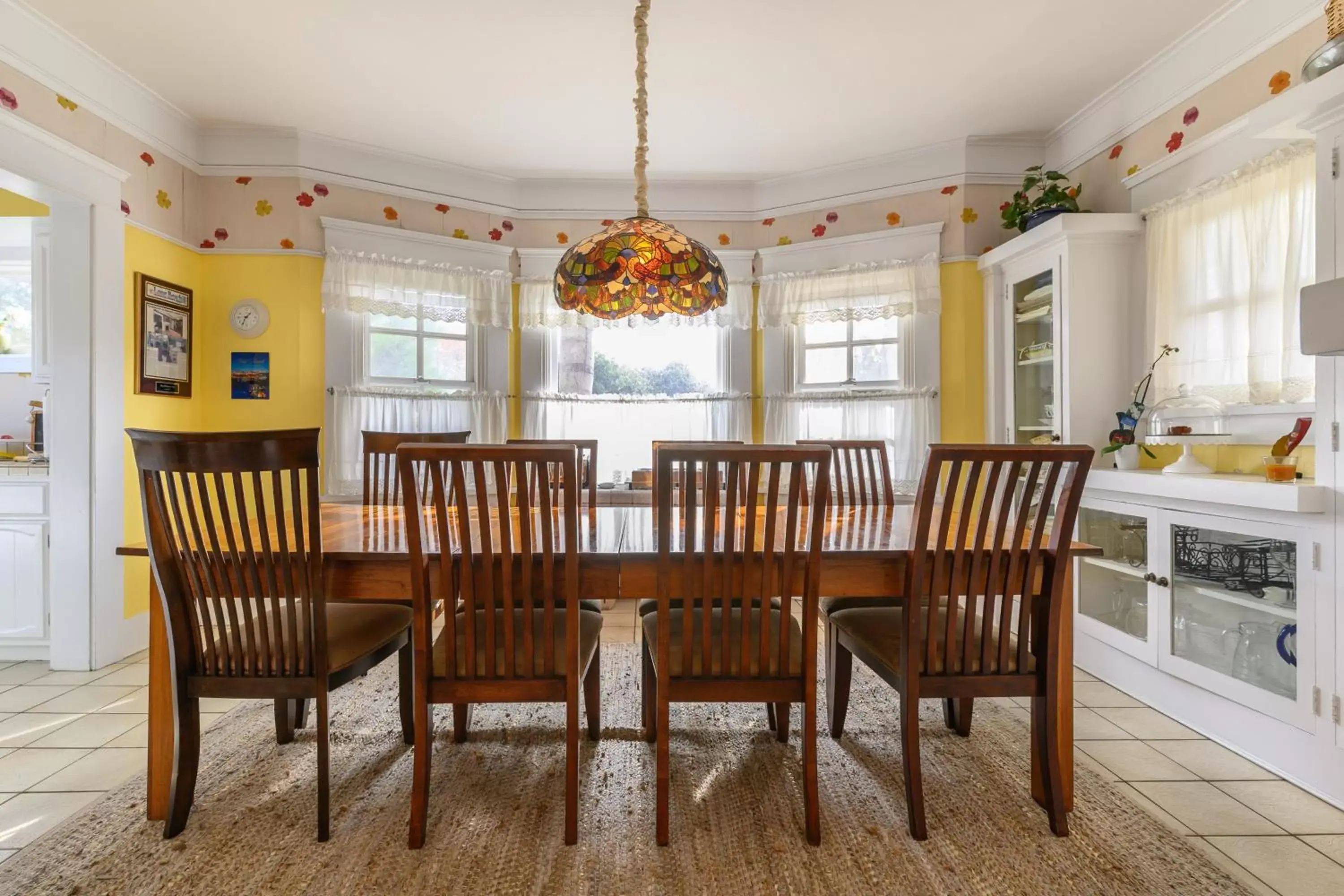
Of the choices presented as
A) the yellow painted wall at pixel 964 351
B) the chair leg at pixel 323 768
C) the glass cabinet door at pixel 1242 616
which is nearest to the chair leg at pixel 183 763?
the chair leg at pixel 323 768

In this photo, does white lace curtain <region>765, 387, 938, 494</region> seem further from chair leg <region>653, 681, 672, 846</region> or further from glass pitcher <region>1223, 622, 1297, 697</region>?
chair leg <region>653, 681, 672, 846</region>

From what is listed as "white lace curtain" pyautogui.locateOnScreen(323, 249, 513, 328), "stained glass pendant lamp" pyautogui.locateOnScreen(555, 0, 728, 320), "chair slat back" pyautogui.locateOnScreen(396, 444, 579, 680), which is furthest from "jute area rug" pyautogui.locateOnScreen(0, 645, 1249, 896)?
"white lace curtain" pyautogui.locateOnScreen(323, 249, 513, 328)

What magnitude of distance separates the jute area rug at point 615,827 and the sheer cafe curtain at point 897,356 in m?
1.90

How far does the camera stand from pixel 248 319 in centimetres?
370

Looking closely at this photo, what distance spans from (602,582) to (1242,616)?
2.08 metres

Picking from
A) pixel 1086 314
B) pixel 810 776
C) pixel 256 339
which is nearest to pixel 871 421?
pixel 1086 314

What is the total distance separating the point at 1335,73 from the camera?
186 centimetres

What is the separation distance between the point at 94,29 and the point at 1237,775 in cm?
480

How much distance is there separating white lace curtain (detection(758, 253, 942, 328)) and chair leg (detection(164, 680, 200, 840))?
337 centimetres

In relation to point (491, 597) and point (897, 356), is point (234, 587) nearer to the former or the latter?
point (491, 597)

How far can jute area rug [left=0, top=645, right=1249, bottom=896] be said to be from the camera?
5.20 ft

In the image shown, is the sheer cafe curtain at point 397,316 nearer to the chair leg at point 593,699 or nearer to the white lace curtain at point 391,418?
the white lace curtain at point 391,418

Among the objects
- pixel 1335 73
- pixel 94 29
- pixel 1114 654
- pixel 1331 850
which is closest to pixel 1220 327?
pixel 1335 73

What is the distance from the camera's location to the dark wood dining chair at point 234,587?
1.59 m
